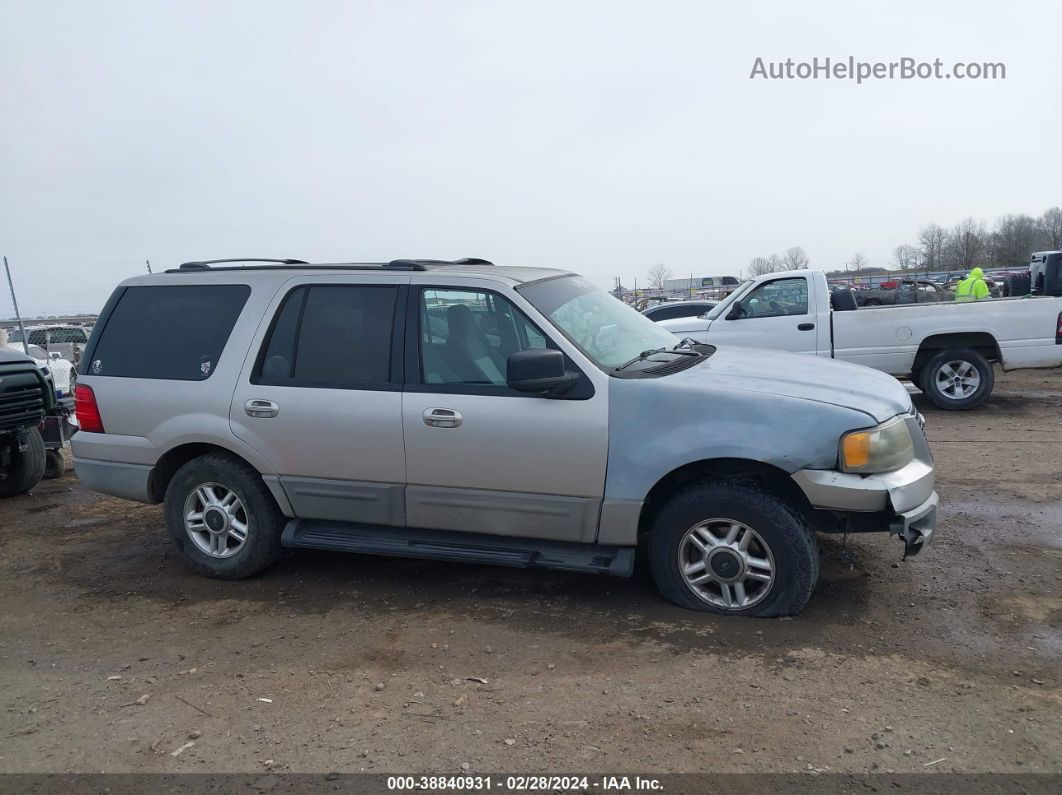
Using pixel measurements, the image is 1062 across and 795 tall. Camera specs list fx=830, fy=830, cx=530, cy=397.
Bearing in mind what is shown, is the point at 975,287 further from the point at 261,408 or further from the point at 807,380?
the point at 261,408

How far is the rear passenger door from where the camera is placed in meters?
4.76

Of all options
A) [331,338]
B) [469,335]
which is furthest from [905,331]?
[331,338]

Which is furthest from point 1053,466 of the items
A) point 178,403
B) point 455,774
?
point 178,403

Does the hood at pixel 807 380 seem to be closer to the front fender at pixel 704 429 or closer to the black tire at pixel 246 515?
the front fender at pixel 704 429

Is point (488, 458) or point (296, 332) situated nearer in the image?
point (488, 458)

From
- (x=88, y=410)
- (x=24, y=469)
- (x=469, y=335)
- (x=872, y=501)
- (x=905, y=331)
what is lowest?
(x=24, y=469)

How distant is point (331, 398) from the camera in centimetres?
482

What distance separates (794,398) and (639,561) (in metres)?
1.65

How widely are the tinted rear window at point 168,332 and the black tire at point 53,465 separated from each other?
4.08m

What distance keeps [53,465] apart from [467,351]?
20.8 feet

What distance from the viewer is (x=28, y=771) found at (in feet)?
10.8

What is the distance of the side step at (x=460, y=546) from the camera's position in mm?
4414

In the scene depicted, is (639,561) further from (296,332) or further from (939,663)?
(296,332)

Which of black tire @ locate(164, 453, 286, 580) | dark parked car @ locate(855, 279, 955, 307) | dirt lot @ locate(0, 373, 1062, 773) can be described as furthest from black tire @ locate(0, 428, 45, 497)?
dark parked car @ locate(855, 279, 955, 307)
